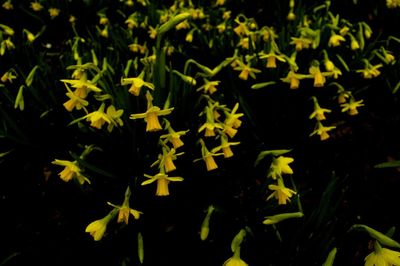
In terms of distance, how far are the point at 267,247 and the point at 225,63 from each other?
957 mm

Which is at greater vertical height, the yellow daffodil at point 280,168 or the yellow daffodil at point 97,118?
the yellow daffodil at point 97,118

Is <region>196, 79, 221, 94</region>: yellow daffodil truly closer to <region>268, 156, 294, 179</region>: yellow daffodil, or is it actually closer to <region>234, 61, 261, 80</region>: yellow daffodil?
<region>234, 61, 261, 80</region>: yellow daffodil

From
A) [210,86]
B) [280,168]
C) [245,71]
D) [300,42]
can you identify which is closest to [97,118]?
[210,86]

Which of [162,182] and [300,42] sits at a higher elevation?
[300,42]

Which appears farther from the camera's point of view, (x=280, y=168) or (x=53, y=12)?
(x=53, y=12)

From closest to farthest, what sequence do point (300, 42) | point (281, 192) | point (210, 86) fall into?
point (281, 192) < point (210, 86) < point (300, 42)

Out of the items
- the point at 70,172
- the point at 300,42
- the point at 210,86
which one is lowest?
the point at 70,172

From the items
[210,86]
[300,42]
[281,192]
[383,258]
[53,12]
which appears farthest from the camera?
[53,12]

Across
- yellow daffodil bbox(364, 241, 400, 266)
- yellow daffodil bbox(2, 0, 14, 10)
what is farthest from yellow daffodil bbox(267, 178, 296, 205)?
yellow daffodil bbox(2, 0, 14, 10)

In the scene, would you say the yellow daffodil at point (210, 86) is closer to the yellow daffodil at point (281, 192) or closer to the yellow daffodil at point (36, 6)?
the yellow daffodil at point (281, 192)

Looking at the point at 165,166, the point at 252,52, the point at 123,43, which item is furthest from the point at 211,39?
the point at 165,166

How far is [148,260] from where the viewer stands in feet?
5.49

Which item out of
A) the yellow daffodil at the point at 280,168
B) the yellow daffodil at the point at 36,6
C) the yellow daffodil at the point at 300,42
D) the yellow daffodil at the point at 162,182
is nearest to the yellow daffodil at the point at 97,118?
the yellow daffodil at the point at 162,182

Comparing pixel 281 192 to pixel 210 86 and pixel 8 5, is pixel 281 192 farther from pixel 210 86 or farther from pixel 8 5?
pixel 8 5
